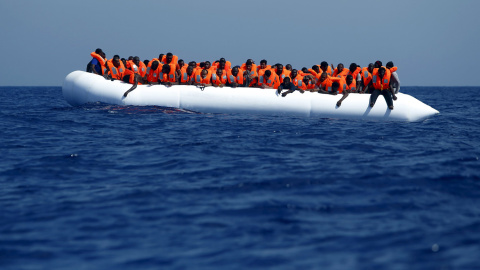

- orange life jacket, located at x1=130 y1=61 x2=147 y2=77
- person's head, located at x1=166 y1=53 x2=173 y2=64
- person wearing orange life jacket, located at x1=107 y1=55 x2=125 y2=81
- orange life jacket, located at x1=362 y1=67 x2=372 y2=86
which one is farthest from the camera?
person wearing orange life jacket, located at x1=107 y1=55 x2=125 y2=81

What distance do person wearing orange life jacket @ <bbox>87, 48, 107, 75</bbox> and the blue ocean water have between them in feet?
19.9

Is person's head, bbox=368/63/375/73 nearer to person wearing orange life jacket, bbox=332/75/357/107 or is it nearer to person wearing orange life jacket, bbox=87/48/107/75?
person wearing orange life jacket, bbox=332/75/357/107

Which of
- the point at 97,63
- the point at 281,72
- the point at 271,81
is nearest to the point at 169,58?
the point at 97,63

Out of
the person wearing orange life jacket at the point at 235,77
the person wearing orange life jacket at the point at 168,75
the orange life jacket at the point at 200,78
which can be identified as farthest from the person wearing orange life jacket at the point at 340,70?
the person wearing orange life jacket at the point at 168,75

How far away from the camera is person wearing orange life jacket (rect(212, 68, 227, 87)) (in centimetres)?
1554

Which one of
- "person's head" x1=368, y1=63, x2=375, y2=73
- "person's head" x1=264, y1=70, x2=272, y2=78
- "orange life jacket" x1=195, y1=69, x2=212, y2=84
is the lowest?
"orange life jacket" x1=195, y1=69, x2=212, y2=84

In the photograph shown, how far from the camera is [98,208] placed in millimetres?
5688

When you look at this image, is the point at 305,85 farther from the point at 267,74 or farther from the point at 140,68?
the point at 140,68

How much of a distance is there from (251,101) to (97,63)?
205 inches

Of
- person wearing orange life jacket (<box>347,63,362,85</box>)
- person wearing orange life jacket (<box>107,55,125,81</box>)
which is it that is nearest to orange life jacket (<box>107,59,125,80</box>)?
person wearing orange life jacket (<box>107,55,125,81</box>)

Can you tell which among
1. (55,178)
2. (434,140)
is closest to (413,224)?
(55,178)

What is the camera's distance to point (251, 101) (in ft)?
48.5

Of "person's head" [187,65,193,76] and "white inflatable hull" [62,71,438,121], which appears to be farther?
"person's head" [187,65,193,76]

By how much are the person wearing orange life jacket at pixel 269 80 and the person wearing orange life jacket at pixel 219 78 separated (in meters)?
0.98
